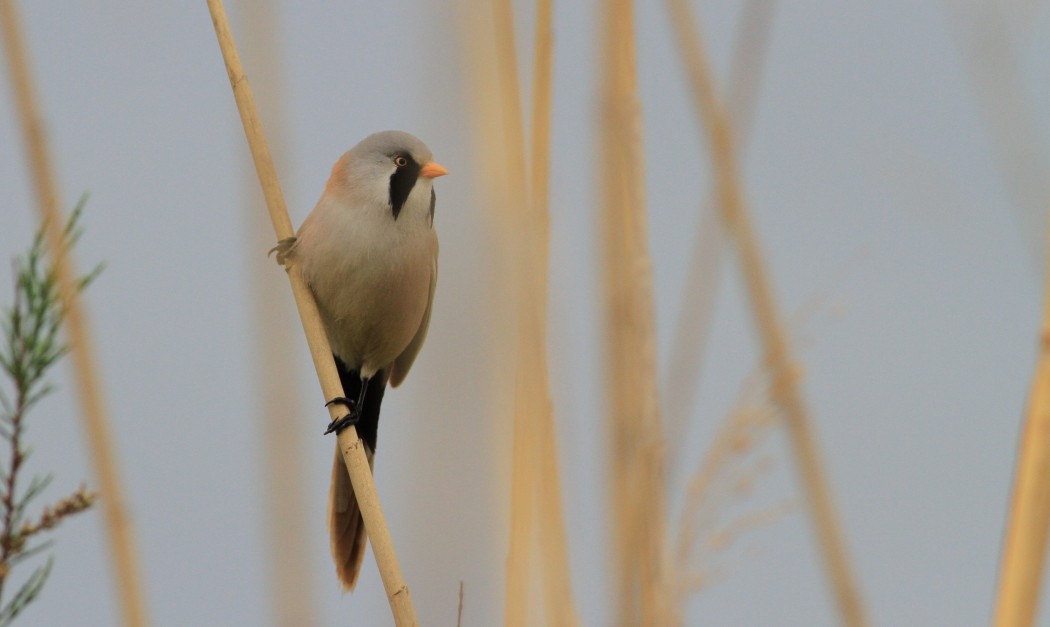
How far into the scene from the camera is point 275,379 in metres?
2.26

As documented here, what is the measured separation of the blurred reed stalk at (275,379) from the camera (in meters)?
2.08

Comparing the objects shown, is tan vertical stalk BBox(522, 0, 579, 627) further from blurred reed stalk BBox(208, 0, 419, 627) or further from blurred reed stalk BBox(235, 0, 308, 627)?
blurred reed stalk BBox(235, 0, 308, 627)

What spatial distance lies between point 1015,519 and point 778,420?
0.55 meters

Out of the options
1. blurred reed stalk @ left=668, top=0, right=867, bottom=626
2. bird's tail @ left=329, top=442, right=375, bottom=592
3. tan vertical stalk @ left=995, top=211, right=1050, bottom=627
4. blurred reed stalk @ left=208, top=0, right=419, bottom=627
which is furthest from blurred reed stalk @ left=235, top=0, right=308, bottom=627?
tan vertical stalk @ left=995, top=211, right=1050, bottom=627

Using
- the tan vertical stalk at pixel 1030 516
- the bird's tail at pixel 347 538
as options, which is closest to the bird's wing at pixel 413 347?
the bird's tail at pixel 347 538

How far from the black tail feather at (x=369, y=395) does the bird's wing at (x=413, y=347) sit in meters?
0.04

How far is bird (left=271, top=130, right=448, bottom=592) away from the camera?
216 centimetres

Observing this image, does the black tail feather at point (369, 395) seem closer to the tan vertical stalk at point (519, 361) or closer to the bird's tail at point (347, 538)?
the bird's tail at point (347, 538)

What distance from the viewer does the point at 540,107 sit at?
172 cm

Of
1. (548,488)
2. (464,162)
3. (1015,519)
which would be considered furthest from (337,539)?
(1015,519)

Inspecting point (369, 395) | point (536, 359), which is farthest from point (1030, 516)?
point (369, 395)

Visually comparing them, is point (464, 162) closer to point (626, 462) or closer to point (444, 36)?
point (444, 36)

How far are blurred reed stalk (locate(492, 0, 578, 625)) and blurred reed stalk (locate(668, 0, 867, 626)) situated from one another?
1.37ft

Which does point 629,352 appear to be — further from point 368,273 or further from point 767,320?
point 368,273
